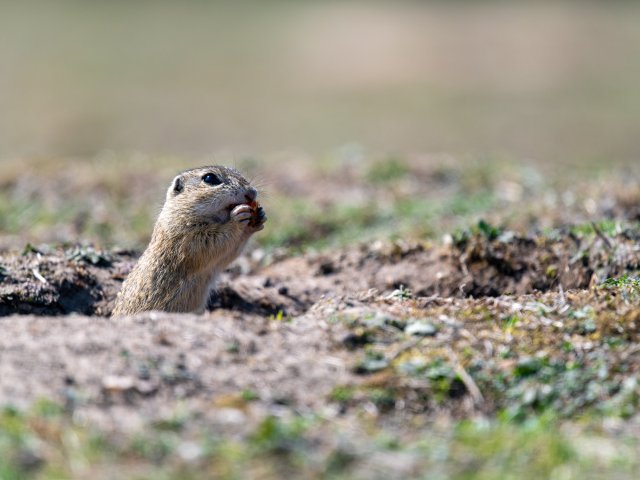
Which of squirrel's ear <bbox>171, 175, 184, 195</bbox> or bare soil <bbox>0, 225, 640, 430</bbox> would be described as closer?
bare soil <bbox>0, 225, 640, 430</bbox>

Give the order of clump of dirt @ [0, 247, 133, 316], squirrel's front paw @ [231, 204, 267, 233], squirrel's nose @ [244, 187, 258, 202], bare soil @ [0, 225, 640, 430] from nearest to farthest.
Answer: bare soil @ [0, 225, 640, 430], clump of dirt @ [0, 247, 133, 316], squirrel's front paw @ [231, 204, 267, 233], squirrel's nose @ [244, 187, 258, 202]

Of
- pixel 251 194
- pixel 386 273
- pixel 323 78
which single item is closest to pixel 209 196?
pixel 251 194

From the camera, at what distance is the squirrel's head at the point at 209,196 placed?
6.71 metres

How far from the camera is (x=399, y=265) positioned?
287 inches

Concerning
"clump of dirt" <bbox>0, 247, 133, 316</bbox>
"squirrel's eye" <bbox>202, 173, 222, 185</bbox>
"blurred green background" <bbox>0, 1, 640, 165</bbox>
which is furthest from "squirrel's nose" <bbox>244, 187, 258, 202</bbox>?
"blurred green background" <bbox>0, 1, 640, 165</bbox>

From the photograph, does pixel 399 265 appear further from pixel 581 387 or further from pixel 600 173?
pixel 600 173

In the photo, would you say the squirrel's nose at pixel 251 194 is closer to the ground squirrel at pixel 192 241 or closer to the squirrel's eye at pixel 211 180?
the ground squirrel at pixel 192 241

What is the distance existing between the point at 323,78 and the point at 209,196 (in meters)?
16.8

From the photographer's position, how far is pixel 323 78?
23188 mm

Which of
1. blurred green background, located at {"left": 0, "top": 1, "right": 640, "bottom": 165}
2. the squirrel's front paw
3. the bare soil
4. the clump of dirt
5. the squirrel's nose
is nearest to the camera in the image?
the bare soil

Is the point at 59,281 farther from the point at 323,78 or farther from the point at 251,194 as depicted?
the point at 323,78

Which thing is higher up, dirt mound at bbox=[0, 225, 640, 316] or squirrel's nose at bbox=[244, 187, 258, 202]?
squirrel's nose at bbox=[244, 187, 258, 202]

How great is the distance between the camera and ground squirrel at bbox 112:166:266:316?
21.2ft

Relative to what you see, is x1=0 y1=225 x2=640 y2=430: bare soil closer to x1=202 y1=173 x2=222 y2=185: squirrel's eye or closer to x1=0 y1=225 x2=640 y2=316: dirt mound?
x1=0 y1=225 x2=640 y2=316: dirt mound
